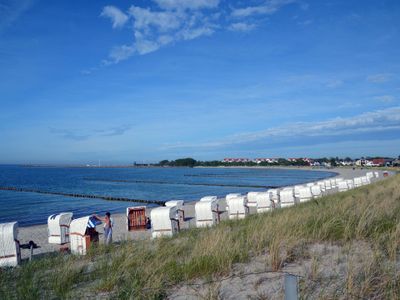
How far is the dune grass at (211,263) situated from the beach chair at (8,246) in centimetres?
398

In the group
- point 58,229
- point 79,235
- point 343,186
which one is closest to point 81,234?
point 79,235

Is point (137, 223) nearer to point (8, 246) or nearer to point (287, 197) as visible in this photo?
point (287, 197)

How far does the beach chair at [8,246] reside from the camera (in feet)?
31.9

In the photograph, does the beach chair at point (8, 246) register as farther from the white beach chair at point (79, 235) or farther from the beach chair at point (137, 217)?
the beach chair at point (137, 217)

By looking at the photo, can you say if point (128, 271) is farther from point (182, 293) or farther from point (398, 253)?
point (398, 253)

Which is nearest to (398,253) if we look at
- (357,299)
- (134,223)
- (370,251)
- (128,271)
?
(370,251)

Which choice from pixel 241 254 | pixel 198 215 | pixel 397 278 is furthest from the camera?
pixel 198 215

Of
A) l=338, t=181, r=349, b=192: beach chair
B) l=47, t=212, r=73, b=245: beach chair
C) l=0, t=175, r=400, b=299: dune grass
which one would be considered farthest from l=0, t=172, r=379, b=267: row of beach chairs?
l=338, t=181, r=349, b=192: beach chair

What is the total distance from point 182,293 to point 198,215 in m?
11.7

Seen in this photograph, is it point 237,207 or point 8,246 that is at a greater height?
point 8,246

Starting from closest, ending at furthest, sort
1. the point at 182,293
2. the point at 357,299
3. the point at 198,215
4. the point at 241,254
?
the point at 357,299 → the point at 182,293 → the point at 241,254 → the point at 198,215

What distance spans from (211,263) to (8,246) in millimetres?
7101

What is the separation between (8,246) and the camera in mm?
9773

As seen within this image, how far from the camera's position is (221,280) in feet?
14.2
